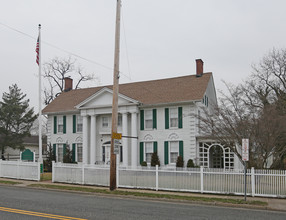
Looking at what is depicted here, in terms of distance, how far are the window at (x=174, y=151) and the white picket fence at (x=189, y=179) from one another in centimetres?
887

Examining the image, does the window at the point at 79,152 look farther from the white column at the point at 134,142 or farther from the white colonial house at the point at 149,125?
the white column at the point at 134,142

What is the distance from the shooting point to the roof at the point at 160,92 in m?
25.1

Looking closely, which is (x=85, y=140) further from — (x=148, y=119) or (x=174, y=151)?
(x=174, y=151)

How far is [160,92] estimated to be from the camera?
2691 centimetres

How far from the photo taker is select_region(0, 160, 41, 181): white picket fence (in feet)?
64.6

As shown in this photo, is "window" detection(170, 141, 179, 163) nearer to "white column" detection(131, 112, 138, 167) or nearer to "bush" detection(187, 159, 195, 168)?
"bush" detection(187, 159, 195, 168)

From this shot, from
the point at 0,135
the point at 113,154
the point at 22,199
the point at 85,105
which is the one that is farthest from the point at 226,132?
the point at 0,135

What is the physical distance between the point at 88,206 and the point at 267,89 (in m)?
28.2

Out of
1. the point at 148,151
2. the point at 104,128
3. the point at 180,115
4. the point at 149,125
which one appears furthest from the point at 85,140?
the point at 180,115

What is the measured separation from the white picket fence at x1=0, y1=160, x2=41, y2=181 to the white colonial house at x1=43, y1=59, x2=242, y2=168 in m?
→ 6.10

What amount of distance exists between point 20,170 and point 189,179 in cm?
1117

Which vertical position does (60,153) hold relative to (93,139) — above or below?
below

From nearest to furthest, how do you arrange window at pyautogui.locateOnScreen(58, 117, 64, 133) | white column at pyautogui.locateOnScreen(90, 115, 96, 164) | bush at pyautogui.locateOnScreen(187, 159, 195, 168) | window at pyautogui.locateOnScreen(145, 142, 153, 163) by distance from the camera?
bush at pyautogui.locateOnScreen(187, 159, 195, 168) < window at pyautogui.locateOnScreen(145, 142, 153, 163) < white column at pyautogui.locateOnScreen(90, 115, 96, 164) < window at pyautogui.locateOnScreen(58, 117, 64, 133)

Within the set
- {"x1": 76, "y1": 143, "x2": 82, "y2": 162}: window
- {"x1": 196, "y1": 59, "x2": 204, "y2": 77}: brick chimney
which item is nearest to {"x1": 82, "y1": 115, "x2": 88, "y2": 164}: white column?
{"x1": 76, "y1": 143, "x2": 82, "y2": 162}: window
